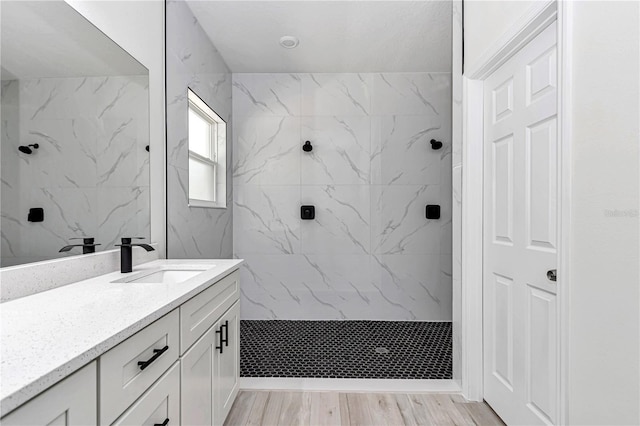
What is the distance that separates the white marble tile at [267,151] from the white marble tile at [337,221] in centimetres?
32

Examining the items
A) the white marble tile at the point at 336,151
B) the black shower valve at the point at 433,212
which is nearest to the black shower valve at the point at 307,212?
the white marble tile at the point at 336,151

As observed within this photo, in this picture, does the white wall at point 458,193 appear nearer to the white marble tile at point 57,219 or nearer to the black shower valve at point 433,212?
the black shower valve at point 433,212

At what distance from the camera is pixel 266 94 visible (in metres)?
3.89

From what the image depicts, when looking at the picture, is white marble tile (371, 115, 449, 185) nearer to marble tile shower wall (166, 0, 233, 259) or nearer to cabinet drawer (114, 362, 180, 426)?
marble tile shower wall (166, 0, 233, 259)

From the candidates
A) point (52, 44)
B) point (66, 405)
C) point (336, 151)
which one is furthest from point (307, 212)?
point (66, 405)

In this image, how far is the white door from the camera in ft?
5.22

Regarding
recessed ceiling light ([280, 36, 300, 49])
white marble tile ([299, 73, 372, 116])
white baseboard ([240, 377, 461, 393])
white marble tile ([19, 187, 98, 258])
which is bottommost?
white baseboard ([240, 377, 461, 393])

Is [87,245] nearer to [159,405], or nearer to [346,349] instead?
[159,405]

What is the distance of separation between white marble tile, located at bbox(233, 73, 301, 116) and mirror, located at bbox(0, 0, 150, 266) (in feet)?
6.25

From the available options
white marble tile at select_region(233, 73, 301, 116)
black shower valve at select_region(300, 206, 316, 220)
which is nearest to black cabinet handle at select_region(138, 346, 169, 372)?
black shower valve at select_region(300, 206, 316, 220)

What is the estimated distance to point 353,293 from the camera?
3.88 metres

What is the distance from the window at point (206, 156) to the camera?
312 centimetres

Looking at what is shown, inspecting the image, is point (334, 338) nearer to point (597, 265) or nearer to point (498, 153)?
point (498, 153)

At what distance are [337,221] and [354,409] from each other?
6.86ft
